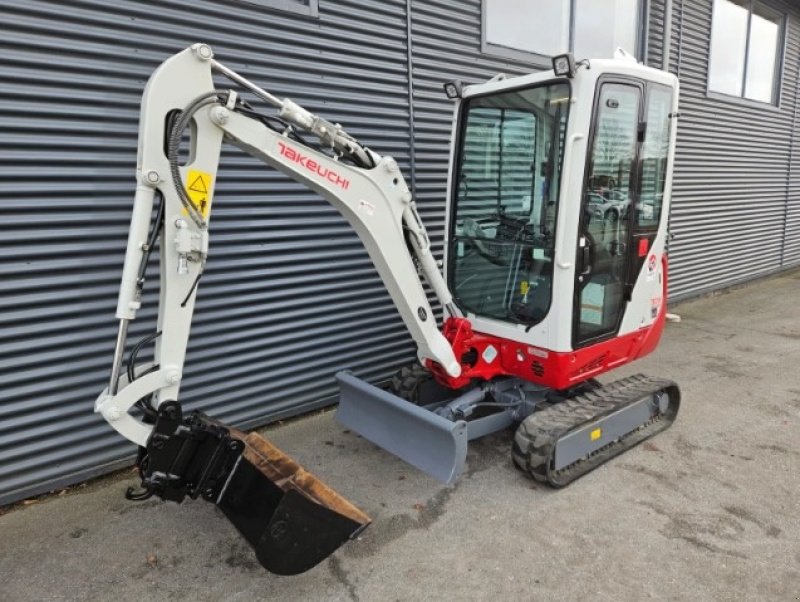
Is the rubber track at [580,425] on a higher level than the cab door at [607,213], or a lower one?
lower

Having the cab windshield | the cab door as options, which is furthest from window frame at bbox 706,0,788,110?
the cab windshield

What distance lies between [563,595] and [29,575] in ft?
8.72

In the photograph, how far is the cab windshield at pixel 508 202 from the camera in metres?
3.43

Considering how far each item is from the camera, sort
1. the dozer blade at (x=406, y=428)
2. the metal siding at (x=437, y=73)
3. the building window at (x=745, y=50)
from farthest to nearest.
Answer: the building window at (x=745, y=50)
the metal siding at (x=437, y=73)
the dozer blade at (x=406, y=428)

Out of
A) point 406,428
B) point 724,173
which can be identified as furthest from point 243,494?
point 724,173

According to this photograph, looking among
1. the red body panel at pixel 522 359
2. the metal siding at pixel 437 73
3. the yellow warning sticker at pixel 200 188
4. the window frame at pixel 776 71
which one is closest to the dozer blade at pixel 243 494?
the yellow warning sticker at pixel 200 188

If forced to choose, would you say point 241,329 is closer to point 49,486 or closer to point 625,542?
point 49,486

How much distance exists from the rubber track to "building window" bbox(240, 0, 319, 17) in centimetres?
346

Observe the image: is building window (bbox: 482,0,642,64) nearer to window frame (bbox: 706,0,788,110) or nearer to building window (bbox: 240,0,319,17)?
window frame (bbox: 706,0,788,110)

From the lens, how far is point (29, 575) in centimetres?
278

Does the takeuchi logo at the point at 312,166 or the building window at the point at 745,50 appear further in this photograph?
the building window at the point at 745,50

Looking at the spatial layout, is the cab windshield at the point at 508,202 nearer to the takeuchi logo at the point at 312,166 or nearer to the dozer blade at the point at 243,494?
the takeuchi logo at the point at 312,166

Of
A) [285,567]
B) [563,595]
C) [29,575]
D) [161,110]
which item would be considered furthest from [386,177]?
[29,575]

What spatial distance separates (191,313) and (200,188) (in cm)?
57
